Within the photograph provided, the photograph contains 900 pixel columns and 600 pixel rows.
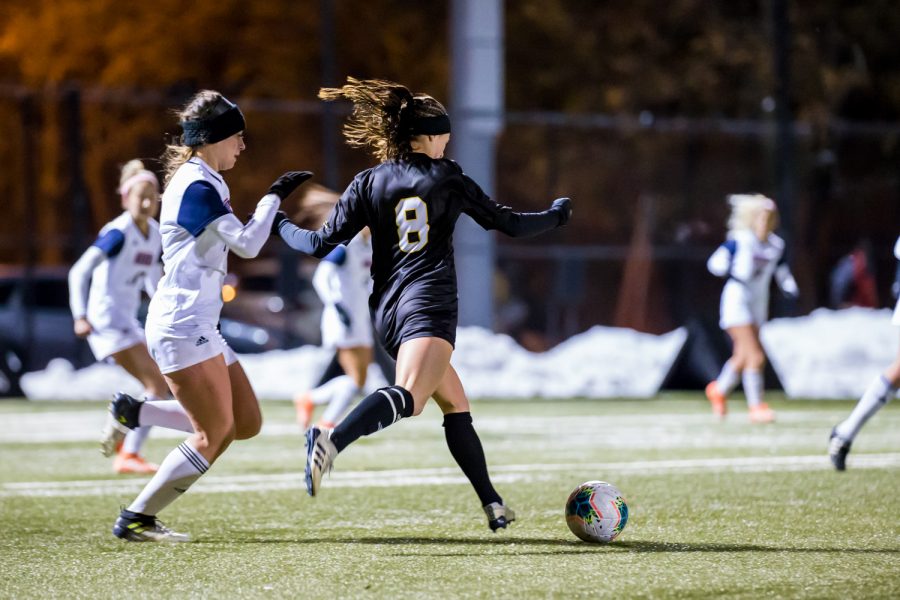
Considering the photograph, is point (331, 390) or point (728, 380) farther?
point (728, 380)

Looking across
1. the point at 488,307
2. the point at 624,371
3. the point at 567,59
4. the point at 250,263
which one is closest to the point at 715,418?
the point at 624,371

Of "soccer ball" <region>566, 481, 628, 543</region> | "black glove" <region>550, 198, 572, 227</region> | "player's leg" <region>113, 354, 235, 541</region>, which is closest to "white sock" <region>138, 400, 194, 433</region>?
"player's leg" <region>113, 354, 235, 541</region>

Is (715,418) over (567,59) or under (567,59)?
under

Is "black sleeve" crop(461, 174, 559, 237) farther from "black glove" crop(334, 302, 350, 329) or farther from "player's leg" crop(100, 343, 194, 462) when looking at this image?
"black glove" crop(334, 302, 350, 329)

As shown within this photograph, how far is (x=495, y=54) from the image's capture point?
71.9 ft

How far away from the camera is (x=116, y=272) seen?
1038 centimetres

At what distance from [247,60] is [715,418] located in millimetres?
15993

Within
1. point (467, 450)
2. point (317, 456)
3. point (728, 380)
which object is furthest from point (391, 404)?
point (728, 380)

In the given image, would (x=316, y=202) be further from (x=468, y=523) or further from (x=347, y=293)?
(x=347, y=293)

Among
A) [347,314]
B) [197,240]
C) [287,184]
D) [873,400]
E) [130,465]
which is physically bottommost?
[130,465]

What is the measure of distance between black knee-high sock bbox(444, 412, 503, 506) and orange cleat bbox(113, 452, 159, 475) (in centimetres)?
386

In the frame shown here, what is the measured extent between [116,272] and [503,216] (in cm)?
431

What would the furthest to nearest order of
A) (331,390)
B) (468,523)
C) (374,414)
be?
(331,390)
(468,523)
(374,414)

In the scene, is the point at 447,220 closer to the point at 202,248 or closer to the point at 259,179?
the point at 202,248
